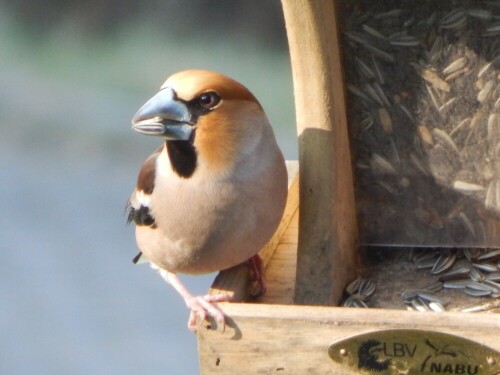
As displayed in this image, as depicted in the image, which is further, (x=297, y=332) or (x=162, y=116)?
(x=162, y=116)

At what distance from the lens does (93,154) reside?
22.7 feet

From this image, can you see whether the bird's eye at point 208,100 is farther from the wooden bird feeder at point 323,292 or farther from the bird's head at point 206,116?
the wooden bird feeder at point 323,292

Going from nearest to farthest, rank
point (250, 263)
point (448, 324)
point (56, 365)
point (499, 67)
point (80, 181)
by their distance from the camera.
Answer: point (448, 324)
point (499, 67)
point (250, 263)
point (56, 365)
point (80, 181)

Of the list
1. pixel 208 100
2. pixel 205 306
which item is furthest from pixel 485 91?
pixel 205 306

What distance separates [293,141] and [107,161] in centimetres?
129

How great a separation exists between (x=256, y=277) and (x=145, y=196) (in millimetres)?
366

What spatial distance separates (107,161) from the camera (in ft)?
22.4

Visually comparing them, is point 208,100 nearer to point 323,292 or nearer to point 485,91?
point 323,292

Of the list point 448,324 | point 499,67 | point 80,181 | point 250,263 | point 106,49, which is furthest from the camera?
point 80,181

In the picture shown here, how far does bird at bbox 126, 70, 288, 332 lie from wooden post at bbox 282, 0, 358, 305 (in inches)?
3.9

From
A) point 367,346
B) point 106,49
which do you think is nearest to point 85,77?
point 106,49

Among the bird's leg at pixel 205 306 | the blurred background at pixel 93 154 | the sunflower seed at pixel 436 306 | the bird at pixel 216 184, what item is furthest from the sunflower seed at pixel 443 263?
the blurred background at pixel 93 154

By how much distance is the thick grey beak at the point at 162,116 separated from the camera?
2520 millimetres

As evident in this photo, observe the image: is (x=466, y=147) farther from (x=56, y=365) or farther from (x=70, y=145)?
(x=70, y=145)
